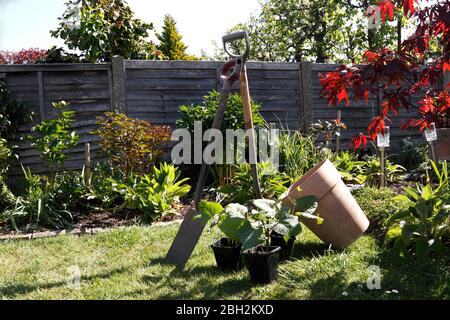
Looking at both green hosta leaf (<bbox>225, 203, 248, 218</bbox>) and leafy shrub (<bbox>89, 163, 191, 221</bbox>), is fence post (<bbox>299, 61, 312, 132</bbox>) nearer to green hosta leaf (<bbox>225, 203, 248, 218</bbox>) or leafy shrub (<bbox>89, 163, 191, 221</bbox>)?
leafy shrub (<bbox>89, 163, 191, 221</bbox>)

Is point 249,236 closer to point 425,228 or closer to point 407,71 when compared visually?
point 425,228

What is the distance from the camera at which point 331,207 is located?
3.21 meters

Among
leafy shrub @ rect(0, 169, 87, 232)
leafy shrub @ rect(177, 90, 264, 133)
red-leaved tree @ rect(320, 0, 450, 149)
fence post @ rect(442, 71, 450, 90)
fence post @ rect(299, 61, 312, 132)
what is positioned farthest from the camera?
fence post @ rect(442, 71, 450, 90)

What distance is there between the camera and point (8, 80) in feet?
19.1

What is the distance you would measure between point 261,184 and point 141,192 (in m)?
1.14

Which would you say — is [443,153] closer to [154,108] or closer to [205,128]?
[205,128]

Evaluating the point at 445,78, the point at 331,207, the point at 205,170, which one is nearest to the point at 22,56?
the point at 445,78

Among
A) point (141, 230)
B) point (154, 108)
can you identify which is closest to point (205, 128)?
point (154, 108)

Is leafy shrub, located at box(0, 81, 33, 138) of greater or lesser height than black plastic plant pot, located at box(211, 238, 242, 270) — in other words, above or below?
above

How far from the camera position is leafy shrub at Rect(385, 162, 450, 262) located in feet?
9.52

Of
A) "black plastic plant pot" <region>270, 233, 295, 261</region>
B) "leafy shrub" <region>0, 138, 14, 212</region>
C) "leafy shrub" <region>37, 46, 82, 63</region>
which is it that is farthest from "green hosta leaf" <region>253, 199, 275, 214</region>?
"leafy shrub" <region>37, 46, 82, 63</region>

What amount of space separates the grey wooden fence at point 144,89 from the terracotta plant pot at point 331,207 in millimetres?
3520

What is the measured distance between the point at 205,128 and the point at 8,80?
2332 mm

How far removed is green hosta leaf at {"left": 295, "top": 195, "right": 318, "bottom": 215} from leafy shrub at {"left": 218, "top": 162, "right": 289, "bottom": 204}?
5.50ft
